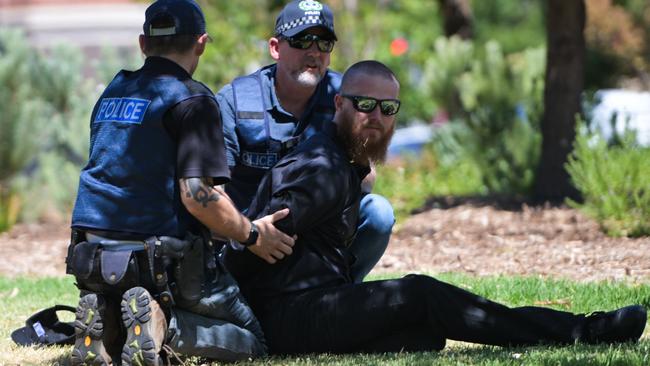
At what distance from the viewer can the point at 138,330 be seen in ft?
14.1

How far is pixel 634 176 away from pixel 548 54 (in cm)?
205

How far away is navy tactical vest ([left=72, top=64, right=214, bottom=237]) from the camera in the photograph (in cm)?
443

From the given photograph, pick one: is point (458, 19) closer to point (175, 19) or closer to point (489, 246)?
point (489, 246)

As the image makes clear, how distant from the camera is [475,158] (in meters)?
12.4

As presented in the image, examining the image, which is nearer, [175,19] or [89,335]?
[89,335]

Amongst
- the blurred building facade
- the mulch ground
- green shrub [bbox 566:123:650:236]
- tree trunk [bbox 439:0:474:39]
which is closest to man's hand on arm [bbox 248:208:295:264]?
the mulch ground

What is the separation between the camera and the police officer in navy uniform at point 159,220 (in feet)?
14.3

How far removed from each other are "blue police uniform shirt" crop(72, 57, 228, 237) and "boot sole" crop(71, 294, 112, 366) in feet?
0.99

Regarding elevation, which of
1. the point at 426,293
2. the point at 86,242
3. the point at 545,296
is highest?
the point at 86,242

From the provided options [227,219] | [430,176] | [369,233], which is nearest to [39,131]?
[430,176]

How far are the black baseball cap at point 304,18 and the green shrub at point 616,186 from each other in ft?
12.7

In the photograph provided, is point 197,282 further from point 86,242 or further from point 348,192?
point 348,192

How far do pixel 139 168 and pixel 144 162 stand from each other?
31mm

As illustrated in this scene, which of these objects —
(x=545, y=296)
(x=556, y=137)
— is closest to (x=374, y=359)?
(x=545, y=296)
